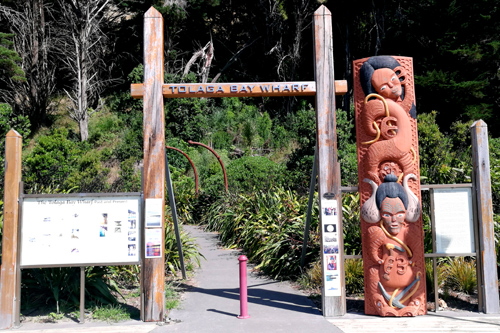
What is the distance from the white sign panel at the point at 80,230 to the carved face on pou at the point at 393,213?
11.6ft

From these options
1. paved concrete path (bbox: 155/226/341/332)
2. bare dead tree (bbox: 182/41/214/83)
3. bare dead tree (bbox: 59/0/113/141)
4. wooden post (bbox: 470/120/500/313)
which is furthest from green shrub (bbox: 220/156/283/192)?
bare dead tree (bbox: 59/0/113/141)

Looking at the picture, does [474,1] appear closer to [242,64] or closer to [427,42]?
[427,42]

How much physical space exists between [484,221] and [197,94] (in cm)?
464

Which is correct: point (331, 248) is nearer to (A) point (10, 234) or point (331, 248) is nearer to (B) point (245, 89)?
(B) point (245, 89)

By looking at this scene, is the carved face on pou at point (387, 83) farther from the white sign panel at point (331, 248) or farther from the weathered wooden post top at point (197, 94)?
the white sign panel at point (331, 248)

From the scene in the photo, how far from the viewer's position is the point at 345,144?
14406 millimetres

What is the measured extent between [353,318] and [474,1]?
769 inches

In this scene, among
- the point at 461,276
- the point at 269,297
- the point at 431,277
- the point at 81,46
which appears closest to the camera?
the point at 431,277

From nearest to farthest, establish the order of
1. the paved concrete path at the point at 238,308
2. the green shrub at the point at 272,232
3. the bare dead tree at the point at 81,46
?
the paved concrete path at the point at 238,308 → the green shrub at the point at 272,232 → the bare dead tree at the point at 81,46

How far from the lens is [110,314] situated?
6102mm

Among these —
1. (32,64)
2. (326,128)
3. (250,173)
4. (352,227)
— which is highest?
(32,64)

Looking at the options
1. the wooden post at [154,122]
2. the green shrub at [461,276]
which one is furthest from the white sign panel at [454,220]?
the wooden post at [154,122]

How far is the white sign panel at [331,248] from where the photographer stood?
610 cm

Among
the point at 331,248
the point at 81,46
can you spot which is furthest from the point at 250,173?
the point at 81,46
